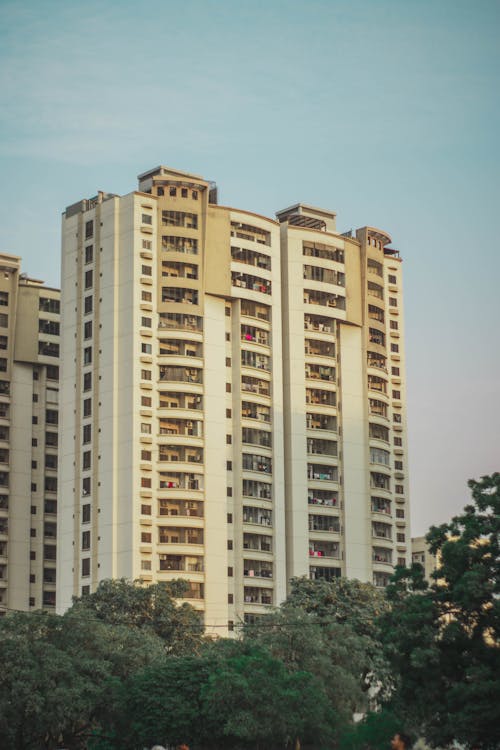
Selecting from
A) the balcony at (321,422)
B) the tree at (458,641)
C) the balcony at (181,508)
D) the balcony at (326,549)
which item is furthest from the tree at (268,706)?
the balcony at (321,422)

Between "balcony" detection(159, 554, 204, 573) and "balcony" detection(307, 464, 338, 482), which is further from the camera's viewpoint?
"balcony" detection(307, 464, 338, 482)

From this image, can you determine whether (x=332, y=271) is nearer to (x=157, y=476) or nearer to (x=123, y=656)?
(x=157, y=476)

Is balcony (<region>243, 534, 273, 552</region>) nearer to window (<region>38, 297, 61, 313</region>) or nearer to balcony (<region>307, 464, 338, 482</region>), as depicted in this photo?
balcony (<region>307, 464, 338, 482</region>)

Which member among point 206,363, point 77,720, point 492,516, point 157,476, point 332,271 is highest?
point 332,271

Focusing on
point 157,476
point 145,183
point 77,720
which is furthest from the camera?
point 145,183

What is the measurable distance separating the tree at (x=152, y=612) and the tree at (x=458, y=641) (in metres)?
42.3

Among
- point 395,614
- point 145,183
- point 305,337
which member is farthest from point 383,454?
point 395,614

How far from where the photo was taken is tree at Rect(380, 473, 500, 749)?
175ft

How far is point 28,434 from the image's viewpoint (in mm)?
136875

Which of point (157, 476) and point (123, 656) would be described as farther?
point (157, 476)

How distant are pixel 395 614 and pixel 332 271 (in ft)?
242

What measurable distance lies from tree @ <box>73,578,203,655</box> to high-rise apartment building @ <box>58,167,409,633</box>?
11.9m

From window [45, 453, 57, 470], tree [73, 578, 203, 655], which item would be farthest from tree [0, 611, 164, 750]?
window [45, 453, 57, 470]

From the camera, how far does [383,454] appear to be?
131 metres
